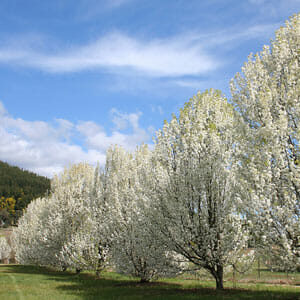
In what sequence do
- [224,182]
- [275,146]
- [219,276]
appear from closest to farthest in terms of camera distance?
[275,146]
[224,182]
[219,276]

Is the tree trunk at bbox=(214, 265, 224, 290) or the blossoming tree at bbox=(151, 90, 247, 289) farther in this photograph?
the tree trunk at bbox=(214, 265, 224, 290)

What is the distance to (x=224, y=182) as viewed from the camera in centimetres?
1384

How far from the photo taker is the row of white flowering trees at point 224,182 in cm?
1007

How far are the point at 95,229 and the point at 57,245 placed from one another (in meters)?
11.3

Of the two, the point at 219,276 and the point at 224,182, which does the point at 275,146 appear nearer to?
the point at 224,182

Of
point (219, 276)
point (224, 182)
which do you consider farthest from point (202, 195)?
point (219, 276)

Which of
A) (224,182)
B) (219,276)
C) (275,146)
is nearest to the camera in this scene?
(275,146)

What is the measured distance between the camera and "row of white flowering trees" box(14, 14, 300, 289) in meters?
10.1

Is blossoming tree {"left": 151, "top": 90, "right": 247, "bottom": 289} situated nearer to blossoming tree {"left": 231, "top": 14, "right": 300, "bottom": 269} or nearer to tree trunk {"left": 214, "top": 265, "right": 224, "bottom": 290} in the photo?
tree trunk {"left": 214, "top": 265, "right": 224, "bottom": 290}

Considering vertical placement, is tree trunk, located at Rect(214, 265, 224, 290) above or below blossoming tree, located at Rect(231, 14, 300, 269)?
below

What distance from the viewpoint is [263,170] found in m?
9.98

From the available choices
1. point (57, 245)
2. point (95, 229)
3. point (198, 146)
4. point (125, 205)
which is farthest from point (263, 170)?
point (57, 245)

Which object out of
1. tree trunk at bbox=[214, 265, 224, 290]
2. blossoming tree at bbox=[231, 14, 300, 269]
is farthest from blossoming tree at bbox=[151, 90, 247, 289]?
blossoming tree at bbox=[231, 14, 300, 269]

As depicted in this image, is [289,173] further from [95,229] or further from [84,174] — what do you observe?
[84,174]
